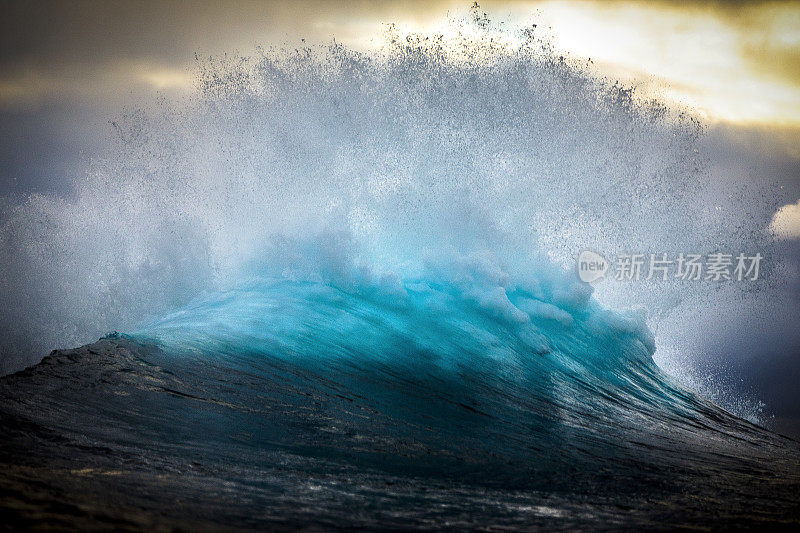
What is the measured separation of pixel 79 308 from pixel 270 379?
911 cm

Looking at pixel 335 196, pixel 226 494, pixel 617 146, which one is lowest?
pixel 226 494

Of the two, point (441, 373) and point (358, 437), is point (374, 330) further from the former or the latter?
point (358, 437)

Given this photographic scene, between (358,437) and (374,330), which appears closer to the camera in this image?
(358,437)

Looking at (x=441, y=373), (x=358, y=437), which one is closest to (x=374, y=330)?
(x=441, y=373)

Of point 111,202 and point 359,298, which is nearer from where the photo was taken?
point 359,298

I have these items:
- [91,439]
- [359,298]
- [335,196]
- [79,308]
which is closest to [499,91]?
[335,196]

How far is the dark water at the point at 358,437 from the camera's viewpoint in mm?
3461

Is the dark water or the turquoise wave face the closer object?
the dark water

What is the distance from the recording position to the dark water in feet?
11.4

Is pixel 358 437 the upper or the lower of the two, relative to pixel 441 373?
lower

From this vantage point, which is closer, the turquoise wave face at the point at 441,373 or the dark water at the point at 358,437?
the dark water at the point at 358,437

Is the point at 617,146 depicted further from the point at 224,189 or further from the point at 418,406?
the point at 418,406

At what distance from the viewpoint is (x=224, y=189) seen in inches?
576

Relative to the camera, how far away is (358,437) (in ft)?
17.8
